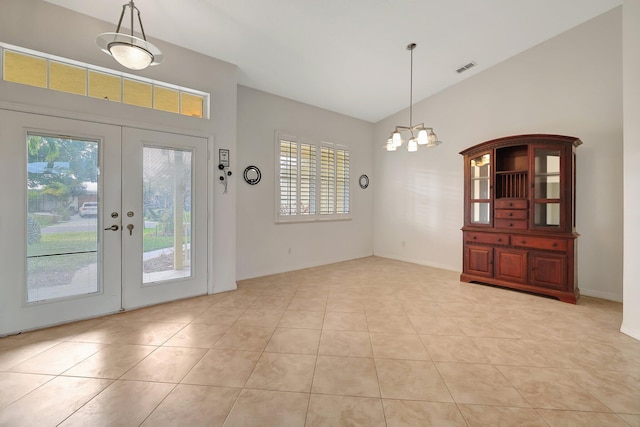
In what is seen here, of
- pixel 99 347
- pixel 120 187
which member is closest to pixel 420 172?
pixel 120 187

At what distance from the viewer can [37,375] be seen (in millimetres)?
1982

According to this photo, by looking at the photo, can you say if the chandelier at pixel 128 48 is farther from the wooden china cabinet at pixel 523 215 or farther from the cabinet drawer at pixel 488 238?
the cabinet drawer at pixel 488 238

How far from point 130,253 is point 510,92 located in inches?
238

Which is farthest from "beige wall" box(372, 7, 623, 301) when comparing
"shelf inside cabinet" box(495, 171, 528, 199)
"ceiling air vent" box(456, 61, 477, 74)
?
"shelf inside cabinet" box(495, 171, 528, 199)

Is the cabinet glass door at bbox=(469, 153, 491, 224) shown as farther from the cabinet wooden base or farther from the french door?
the french door

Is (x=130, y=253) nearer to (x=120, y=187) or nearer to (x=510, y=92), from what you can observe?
(x=120, y=187)

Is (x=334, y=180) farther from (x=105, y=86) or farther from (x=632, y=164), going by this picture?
(x=632, y=164)

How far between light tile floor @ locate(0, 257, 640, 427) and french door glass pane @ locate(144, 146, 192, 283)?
1.66ft

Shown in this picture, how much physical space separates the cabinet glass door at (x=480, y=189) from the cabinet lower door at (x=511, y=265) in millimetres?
534

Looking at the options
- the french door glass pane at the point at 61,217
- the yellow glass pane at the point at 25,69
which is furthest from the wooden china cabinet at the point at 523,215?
the yellow glass pane at the point at 25,69

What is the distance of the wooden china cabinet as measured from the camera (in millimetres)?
3596

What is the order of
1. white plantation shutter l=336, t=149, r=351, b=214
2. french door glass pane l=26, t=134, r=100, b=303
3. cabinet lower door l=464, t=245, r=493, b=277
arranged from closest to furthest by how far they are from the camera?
french door glass pane l=26, t=134, r=100, b=303 → cabinet lower door l=464, t=245, r=493, b=277 → white plantation shutter l=336, t=149, r=351, b=214

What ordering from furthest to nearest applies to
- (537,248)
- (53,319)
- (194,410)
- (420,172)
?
1. (420,172)
2. (537,248)
3. (53,319)
4. (194,410)

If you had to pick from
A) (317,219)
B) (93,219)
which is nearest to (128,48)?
(93,219)
